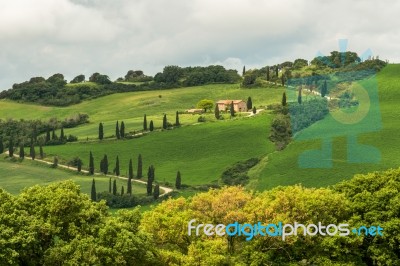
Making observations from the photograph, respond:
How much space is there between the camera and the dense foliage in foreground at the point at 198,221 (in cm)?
4188

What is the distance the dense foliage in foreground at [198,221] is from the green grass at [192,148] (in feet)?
248

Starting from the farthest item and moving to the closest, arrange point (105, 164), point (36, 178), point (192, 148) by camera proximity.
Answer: point (192, 148) < point (105, 164) < point (36, 178)

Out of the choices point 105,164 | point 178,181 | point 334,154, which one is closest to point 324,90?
point 334,154

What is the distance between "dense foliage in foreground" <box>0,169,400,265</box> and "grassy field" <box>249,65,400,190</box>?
55.7m

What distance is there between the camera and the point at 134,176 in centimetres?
13738

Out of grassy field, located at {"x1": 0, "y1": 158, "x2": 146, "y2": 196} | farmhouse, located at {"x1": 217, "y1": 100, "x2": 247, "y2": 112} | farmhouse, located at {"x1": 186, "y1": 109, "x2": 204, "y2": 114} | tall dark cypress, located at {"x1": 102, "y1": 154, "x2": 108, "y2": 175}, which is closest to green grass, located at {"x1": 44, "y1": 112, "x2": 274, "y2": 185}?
tall dark cypress, located at {"x1": 102, "y1": 154, "x2": 108, "y2": 175}

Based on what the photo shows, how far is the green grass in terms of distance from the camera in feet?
450

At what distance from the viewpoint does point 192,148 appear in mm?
149500

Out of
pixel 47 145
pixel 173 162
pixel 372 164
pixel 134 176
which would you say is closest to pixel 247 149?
pixel 173 162

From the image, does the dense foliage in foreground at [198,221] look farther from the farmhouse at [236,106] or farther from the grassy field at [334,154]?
the farmhouse at [236,106]

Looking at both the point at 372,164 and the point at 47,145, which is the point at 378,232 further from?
the point at 47,145

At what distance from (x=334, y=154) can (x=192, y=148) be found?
41756mm

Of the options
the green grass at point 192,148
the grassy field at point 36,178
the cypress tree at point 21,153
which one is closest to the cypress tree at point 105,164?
the grassy field at point 36,178

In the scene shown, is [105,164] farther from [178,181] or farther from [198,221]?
[198,221]
